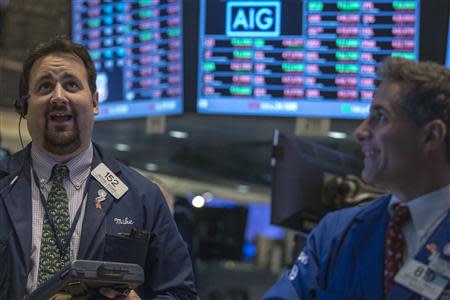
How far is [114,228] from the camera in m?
2.35

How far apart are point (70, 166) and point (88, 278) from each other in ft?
1.60

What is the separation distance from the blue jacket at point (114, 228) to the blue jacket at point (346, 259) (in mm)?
405

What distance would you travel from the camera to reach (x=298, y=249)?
12.2 ft

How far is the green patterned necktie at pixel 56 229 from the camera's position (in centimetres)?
226

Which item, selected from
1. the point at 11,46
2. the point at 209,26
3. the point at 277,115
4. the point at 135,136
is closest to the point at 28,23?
the point at 11,46

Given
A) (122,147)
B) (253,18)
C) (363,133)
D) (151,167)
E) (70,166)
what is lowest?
(151,167)

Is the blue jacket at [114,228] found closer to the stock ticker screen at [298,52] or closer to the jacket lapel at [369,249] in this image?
the jacket lapel at [369,249]

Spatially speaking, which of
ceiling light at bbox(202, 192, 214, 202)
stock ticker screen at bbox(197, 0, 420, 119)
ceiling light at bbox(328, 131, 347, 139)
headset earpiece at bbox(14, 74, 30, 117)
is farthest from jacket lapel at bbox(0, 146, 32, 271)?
ceiling light at bbox(202, 192, 214, 202)

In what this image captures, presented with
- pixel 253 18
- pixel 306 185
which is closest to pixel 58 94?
pixel 306 185

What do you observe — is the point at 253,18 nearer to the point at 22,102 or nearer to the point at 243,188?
the point at 22,102

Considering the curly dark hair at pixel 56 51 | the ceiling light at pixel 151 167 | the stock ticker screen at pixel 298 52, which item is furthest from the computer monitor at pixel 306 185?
the ceiling light at pixel 151 167

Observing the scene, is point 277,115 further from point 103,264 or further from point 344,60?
point 103,264

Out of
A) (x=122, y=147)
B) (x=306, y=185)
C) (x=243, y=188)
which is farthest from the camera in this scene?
(x=243, y=188)

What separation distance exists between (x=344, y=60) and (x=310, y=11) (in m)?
0.32
